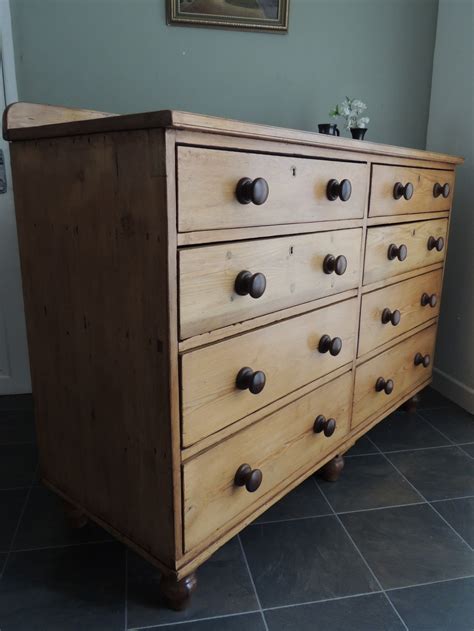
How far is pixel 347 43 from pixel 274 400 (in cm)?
158

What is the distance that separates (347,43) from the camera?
76.9 inches

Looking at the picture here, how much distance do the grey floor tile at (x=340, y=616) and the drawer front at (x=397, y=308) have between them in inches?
25.6

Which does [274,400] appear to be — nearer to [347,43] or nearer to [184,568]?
[184,568]

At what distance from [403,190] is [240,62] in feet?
2.79

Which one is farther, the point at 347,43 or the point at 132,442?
the point at 347,43

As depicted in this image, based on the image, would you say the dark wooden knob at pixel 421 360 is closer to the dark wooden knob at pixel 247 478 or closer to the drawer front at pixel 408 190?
the drawer front at pixel 408 190

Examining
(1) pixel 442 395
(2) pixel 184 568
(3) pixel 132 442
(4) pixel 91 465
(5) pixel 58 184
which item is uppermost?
(5) pixel 58 184

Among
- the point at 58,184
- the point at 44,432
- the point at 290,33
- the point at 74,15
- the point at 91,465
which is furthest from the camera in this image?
the point at 290,33

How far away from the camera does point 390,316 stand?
4.97 ft

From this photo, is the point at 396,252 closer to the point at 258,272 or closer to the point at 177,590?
the point at 258,272

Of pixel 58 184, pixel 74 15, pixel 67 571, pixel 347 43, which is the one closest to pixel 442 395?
pixel 347 43

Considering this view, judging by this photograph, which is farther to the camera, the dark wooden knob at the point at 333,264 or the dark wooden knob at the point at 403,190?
the dark wooden knob at the point at 403,190

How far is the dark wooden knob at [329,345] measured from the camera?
49.0 inches

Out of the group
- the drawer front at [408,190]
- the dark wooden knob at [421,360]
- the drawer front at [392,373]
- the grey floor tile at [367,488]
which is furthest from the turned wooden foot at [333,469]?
the drawer front at [408,190]
